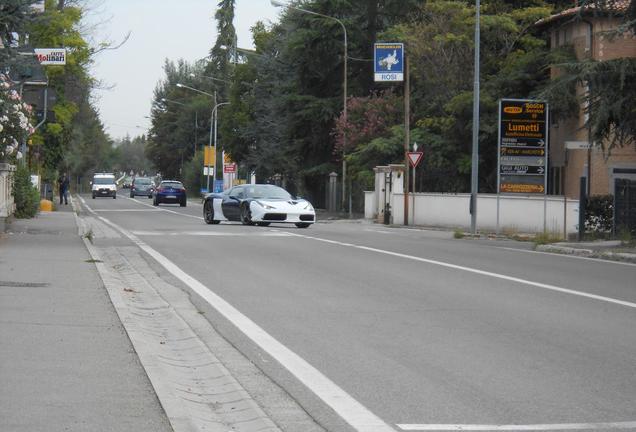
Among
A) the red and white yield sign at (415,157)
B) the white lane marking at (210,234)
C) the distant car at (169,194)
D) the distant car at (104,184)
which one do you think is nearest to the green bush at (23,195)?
the white lane marking at (210,234)

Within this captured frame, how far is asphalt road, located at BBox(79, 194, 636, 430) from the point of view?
713cm

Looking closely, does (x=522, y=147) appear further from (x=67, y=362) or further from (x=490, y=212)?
(x=67, y=362)

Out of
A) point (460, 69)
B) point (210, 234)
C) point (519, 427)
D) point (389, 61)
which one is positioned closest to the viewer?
point (519, 427)

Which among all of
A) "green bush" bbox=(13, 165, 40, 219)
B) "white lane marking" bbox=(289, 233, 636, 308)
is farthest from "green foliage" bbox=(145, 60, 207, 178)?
"white lane marking" bbox=(289, 233, 636, 308)

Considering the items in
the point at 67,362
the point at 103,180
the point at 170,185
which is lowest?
the point at 67,362

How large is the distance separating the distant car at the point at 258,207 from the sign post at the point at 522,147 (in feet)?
18.7

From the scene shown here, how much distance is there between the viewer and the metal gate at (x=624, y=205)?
26.9m

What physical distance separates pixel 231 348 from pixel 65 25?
141ft

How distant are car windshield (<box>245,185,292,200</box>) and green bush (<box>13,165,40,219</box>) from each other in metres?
6.69

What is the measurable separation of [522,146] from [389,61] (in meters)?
14.1

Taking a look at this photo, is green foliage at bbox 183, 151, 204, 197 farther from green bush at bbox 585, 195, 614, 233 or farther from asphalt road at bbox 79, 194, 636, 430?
asphalt road at bbox 79, 194, 636, 430

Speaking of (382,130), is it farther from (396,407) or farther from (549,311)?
(396,407)

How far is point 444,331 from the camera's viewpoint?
410 inches

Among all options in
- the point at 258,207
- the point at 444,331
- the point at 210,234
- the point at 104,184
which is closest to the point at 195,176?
the point at 104,184
